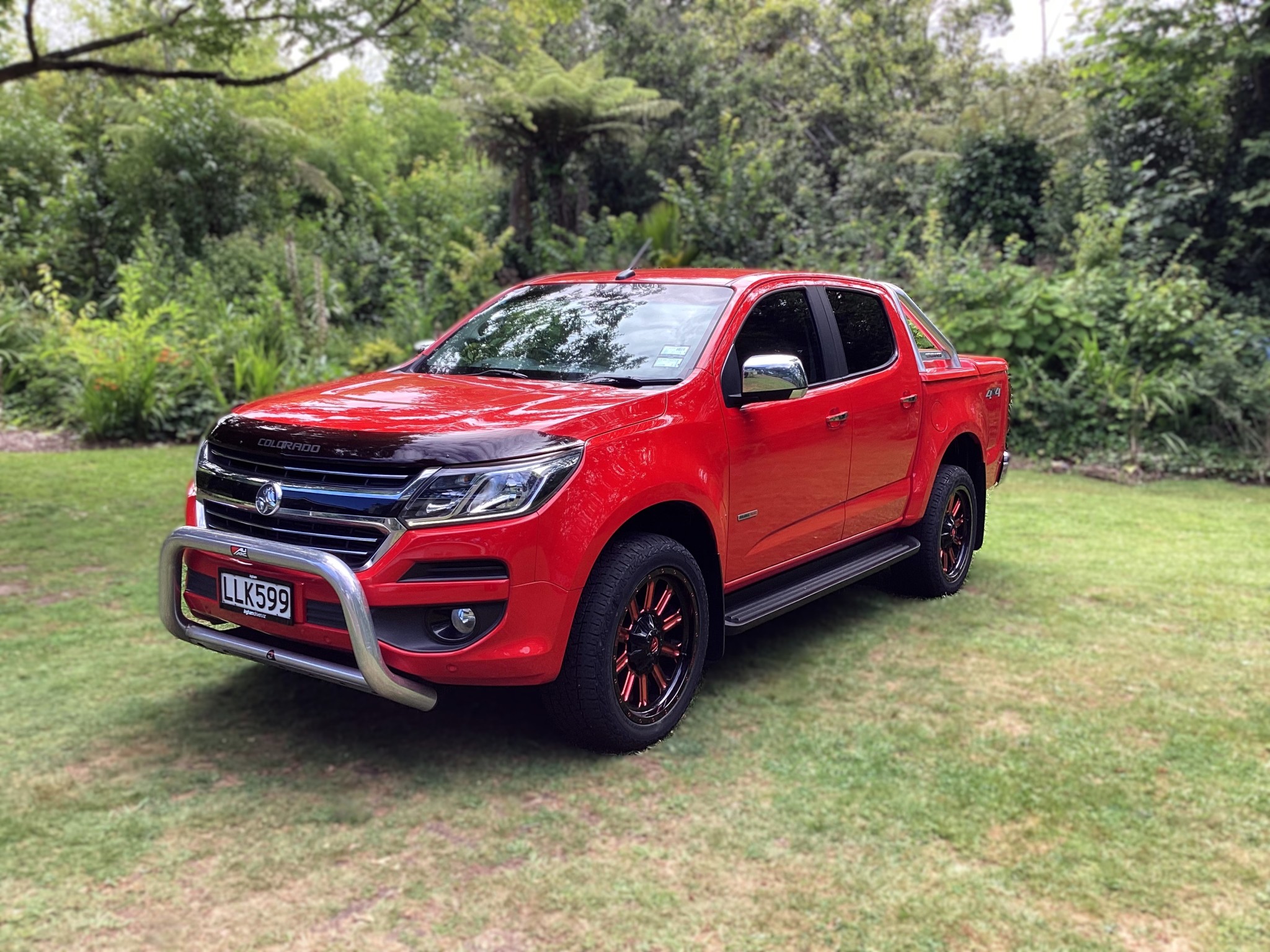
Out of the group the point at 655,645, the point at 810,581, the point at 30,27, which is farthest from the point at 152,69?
the point at 655,645

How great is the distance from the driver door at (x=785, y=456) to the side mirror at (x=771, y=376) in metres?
0.11

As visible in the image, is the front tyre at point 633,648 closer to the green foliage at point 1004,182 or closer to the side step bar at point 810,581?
the side step bar at point 810,581

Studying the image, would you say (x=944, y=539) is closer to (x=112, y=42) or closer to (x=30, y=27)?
(x=112, y=42)

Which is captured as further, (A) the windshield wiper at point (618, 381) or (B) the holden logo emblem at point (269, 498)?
(A) the windshield wiper at point (618, 381)

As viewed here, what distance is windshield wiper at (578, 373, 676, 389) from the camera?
3.76 m

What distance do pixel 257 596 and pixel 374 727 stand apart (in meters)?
0.70

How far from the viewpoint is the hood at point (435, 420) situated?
122 inches

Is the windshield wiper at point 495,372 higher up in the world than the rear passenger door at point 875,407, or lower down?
higher up

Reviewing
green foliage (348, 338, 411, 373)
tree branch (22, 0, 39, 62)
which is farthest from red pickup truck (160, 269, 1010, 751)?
green foliage (348, 338, 411, 373)

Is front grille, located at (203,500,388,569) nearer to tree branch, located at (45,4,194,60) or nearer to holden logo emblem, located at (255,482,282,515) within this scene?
holden logo emblem, located at (255,482,282,515)

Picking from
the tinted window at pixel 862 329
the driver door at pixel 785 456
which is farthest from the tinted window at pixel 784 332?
the tinted window at pixel 862 329

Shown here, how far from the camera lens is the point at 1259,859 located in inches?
112

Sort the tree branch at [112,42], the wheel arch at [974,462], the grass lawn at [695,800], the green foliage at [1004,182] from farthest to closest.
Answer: the green foliage at [1004,182] < the tree branch at [112,42] < the wheel arch at [974,462] < the grass lawn at [695,800]

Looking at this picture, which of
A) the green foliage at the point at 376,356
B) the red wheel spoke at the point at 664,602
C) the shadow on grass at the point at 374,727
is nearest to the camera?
the shadow on grass at the point at 374,727
